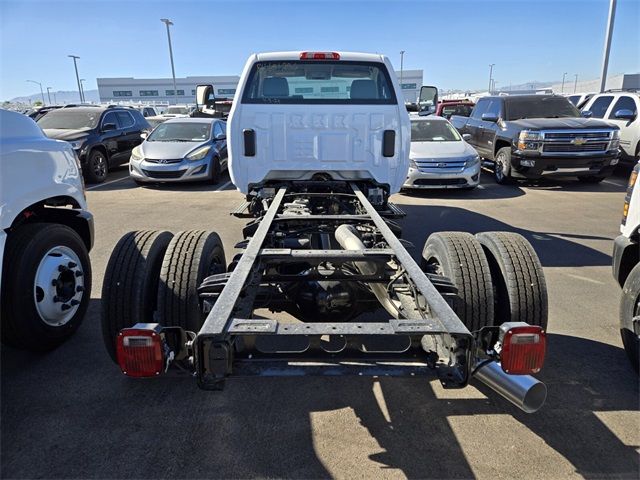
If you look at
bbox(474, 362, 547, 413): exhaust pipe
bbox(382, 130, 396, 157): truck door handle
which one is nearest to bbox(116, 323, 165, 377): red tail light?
bbox(474, 362, 547, 413): exhaust pipe

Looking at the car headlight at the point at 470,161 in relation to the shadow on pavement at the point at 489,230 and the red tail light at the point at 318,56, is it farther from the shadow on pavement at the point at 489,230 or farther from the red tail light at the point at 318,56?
the red tail light at the point at 318,56

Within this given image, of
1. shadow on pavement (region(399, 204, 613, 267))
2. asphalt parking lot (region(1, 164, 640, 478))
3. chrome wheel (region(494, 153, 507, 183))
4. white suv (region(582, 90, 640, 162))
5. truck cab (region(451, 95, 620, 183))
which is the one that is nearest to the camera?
asphalt parking lot (region(1, 164, 640, 478))

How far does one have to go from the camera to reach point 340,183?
17.3ft

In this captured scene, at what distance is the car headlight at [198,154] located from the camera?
10984mm

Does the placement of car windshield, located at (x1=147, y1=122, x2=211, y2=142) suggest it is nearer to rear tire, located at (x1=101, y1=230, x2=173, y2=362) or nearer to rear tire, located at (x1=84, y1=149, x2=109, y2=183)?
rear tire, located at (x1=84, y1=149, x2=109, y2=183)

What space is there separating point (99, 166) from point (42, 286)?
10.2 metres

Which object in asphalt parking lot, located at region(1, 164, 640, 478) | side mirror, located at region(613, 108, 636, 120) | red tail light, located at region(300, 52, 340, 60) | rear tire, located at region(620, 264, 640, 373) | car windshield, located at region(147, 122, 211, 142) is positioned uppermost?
red tail light, located at region(300, 52, 340, 60)

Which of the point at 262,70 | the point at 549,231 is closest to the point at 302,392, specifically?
the point at 262,70

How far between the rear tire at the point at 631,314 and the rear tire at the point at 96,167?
12.0 m

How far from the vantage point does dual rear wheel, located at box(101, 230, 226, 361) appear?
2.79m

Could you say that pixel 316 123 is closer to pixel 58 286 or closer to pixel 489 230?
pixel 58 286

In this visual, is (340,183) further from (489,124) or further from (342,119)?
(489,124)

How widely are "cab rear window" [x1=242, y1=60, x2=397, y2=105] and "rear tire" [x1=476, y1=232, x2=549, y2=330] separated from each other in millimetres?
2704

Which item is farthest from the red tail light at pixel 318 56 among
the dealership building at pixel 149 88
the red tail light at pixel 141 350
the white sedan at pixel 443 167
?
the dealership building at pixel 149 88
